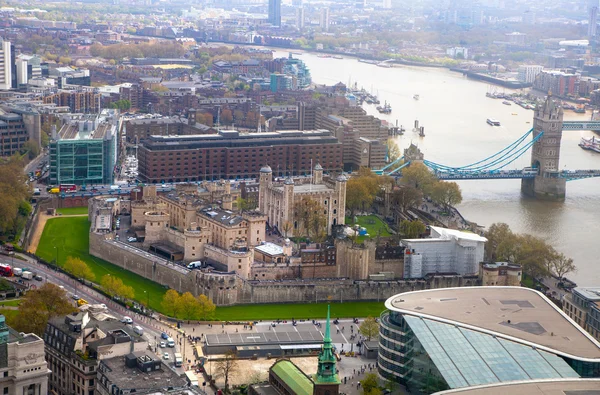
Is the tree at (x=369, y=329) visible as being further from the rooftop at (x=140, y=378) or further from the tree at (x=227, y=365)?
the rooftop at (x=140, y=378)

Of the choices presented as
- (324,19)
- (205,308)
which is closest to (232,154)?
(205,308)

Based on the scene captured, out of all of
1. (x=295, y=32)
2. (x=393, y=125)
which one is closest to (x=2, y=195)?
(x=393, y=125)

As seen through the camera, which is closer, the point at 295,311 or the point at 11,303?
the point at 11,303

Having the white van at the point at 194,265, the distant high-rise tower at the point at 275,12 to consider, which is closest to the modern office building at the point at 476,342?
the white van at the point at 194,265

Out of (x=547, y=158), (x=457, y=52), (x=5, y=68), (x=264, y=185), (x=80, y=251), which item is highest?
(x=5, y=68)

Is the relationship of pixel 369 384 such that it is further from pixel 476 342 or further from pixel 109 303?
pixel 109 303

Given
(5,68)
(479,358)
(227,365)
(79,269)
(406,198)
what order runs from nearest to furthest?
(479,358), (227,365), (79,269), (406,198), (5,68)
